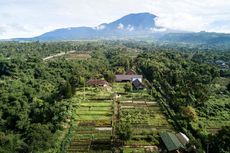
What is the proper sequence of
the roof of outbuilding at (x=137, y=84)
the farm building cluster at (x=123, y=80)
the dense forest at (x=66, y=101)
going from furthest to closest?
the roof of outbuilding at (x=137, y=84), the farm building cluster at (x=123, y=80), the dense forest at (x=66, y=101)

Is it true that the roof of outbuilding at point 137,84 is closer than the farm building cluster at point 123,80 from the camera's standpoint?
No

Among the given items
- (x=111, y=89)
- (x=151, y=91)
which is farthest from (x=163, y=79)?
(x=111, y=89)

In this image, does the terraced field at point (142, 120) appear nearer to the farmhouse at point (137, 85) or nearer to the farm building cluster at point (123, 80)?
the farmhouse at point (137, 85)

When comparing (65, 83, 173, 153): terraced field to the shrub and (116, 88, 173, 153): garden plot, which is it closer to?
(116, 88, 173, 153): garden plot

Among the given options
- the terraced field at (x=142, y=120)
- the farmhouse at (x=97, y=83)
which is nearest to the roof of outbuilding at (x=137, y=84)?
the terraced field at (x=142, y=120)

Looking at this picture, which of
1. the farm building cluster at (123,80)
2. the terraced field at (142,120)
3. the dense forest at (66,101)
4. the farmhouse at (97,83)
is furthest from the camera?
the farm building cluster at (123,80)

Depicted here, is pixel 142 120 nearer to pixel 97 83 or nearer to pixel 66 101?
pixel 66 101

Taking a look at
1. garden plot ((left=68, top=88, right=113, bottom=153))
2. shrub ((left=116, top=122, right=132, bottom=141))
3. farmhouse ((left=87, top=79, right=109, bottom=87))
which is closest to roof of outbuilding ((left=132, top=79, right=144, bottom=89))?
farmhouse ((left=87, top=79, right=109, bottom=87))

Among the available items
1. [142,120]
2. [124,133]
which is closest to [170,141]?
[124,133]
